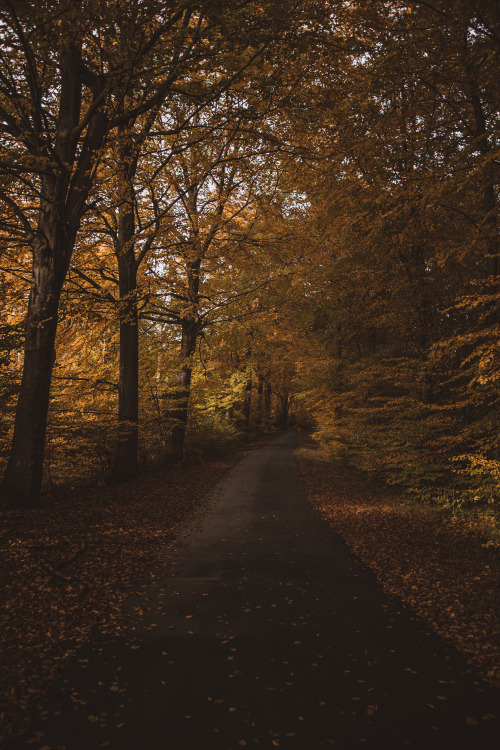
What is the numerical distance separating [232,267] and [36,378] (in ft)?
29.9

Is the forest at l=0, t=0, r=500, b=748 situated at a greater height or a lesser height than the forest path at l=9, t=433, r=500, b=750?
greater

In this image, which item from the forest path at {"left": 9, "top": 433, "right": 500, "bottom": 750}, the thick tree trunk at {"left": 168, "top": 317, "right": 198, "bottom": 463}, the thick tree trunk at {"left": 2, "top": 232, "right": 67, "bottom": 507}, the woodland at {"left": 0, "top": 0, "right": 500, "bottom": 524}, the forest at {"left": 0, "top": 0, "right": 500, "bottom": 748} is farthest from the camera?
the thick tree trunk at {"left": 168, "top": 317, "right": 198, "bottom": 463}

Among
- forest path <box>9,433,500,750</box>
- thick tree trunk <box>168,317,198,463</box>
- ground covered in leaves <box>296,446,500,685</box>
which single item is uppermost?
thick tree trunk <box>168,317,198,463</box>

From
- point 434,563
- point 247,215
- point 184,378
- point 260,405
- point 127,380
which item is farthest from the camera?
point 260,405

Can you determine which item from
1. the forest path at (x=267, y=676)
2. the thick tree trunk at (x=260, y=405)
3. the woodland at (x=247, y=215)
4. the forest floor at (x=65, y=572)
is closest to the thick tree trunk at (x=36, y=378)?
the woodland at (x=247, y=215)

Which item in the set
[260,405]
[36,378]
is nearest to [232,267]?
[36,378]

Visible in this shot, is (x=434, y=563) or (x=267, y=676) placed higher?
(x=267, y=676)

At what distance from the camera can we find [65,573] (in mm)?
5133

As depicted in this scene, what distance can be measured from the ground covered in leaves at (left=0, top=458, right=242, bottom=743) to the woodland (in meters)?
1.23

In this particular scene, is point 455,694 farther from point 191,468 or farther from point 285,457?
point 285,457

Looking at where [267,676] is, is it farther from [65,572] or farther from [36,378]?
[36,378]

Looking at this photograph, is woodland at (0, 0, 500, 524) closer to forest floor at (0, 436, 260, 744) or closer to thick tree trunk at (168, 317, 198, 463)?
thick tree trunk at (168, 317, 198, 463)

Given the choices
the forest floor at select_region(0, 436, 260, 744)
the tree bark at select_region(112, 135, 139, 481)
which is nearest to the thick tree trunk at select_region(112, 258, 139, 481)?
the tree bark at select_region(112, 135, 139, 481)

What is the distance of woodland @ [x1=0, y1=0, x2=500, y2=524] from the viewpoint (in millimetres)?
6512
